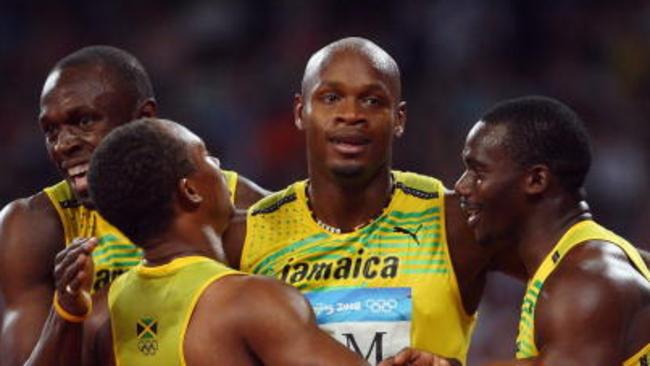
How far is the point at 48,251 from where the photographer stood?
5684 millimetres

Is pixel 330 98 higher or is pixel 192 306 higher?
pixel 330 98

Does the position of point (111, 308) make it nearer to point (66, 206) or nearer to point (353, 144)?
point (353, 144)

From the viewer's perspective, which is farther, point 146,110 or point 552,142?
point 146,110

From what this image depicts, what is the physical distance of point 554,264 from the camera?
464 centimetres

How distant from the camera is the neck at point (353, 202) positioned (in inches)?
213

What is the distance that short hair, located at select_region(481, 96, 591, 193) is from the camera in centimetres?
482

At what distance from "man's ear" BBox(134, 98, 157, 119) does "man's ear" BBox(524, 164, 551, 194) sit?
172 cm

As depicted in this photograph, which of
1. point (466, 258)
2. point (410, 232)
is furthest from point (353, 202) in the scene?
point (466, 258)

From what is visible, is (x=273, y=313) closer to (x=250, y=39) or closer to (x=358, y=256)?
(x=358, y=256)

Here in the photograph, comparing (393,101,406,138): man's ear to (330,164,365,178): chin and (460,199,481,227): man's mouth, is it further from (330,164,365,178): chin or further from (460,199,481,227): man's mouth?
Answer: (460,199,481,227): man's mouth

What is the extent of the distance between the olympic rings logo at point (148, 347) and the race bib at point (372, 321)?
3.14 feet

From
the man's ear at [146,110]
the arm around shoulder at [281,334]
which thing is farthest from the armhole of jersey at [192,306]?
the man's ear at [146,110]

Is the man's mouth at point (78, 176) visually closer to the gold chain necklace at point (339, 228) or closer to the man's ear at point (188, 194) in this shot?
the gold chain necklace at point (339, 228)

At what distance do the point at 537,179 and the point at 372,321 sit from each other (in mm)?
853
